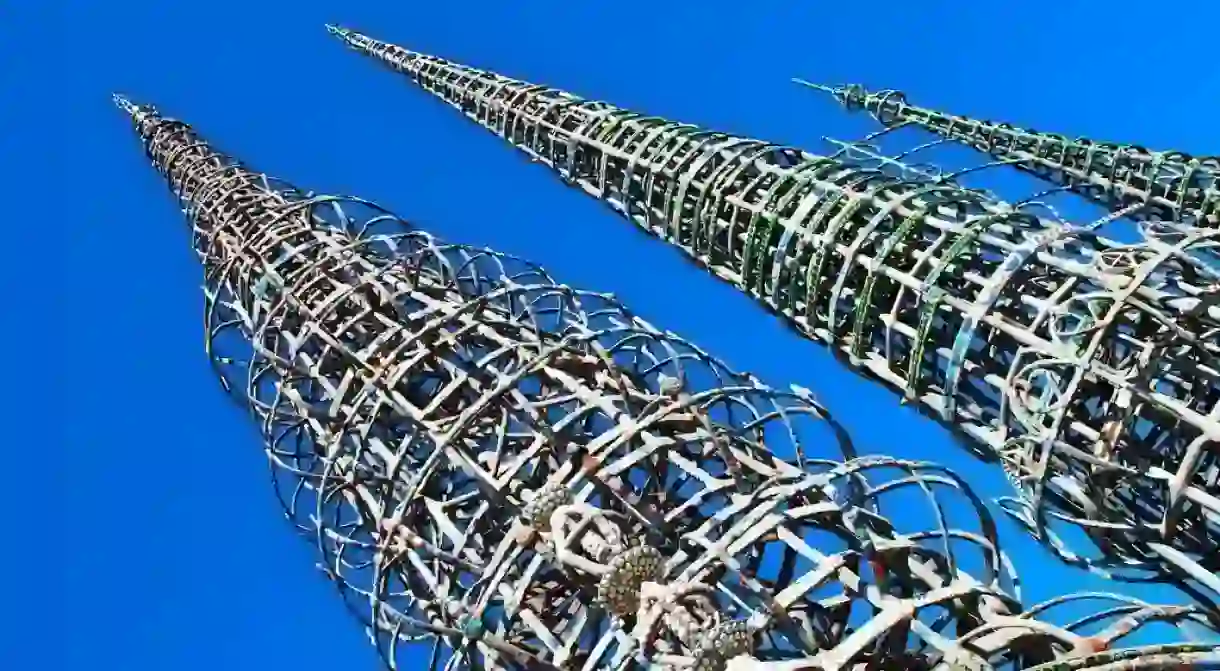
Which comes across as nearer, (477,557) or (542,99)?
(477,557)

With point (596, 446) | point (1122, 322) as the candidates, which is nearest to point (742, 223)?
point (1122, 322)

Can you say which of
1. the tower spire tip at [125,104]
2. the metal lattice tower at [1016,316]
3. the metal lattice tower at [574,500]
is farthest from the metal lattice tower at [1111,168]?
the tower spire tip at [125,104]

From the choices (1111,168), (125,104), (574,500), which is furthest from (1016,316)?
(125,104)

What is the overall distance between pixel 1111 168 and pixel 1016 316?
104 feet

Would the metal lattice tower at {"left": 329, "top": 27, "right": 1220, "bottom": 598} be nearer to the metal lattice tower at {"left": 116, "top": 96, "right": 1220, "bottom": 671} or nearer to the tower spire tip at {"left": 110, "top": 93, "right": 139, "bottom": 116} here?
the metal lattice tower at {"left": 116, "top": 96, "right": 1220, "bottom": 671}

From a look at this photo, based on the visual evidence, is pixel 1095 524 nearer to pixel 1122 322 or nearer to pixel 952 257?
pixel 1122 322

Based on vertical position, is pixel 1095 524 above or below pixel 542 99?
below

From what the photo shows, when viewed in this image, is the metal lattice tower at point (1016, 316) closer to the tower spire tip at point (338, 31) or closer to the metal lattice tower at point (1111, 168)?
the metal lattice tower at point (1111, 168)

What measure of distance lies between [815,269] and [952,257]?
236 inches

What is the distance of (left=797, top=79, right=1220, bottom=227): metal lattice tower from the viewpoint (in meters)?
52.2

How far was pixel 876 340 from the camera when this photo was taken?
38.2m

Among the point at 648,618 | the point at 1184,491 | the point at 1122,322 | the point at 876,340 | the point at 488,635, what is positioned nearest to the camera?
the point at 648,618

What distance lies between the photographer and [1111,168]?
60594 mm

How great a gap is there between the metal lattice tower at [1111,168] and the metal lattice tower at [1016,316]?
5117 mm
